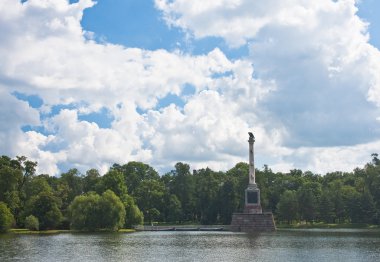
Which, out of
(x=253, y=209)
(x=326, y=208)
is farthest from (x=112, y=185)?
(x=326, y=208)

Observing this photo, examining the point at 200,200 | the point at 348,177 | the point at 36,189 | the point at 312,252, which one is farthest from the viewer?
the point at 348,177

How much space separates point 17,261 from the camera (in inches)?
1731

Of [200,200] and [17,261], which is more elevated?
[200,200]

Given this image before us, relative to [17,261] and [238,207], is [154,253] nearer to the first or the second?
[17,261]

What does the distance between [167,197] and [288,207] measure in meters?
36.2

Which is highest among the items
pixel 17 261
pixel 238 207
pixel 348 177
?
pixel 348 177

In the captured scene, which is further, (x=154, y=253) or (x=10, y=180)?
(x=10, y=180)

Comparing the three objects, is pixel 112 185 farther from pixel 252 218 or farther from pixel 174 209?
pixel 174 209

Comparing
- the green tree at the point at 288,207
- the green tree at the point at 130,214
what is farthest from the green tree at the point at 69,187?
the green tree at the point at 288,207

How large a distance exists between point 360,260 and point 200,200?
105m

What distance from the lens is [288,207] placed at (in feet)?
452

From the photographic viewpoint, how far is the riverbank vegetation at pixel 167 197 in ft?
340

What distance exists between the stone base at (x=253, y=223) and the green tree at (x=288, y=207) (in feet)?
88.5

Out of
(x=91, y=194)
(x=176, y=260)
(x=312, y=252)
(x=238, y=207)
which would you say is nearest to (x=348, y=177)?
(x=238, y=207)
